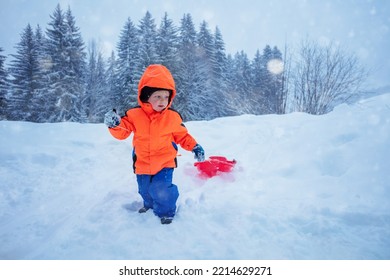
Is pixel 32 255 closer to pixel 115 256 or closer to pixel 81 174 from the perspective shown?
pixel 115 256

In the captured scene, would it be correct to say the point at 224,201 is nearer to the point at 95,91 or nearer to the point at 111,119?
the point at 111,119

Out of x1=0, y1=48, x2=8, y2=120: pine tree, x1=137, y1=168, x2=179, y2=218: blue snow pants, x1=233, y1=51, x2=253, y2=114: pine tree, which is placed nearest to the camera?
x1=137, y1=168, x2=179, y2=218: blue snow pants

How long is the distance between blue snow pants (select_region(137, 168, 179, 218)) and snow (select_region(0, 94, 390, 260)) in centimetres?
11

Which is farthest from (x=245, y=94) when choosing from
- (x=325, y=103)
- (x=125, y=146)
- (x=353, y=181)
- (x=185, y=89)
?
(x=353, y=181)

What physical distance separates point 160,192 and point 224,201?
28.7 inches

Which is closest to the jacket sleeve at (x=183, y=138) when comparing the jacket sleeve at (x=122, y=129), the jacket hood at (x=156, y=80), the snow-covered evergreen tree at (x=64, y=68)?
the jacket hood at (x=156, y=80)

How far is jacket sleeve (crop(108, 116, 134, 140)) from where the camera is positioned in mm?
2870

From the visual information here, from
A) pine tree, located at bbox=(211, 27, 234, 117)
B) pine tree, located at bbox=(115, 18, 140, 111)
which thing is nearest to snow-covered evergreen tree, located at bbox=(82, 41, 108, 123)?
pine tree, located at bbox=(115, 18, 140, 111)

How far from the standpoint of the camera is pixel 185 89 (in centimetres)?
2389

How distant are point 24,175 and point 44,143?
1.31m

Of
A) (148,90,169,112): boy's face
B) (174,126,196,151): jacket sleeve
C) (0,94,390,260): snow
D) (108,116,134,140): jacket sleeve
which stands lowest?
(0,94,390,260): snow

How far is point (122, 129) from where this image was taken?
2887 millimetres

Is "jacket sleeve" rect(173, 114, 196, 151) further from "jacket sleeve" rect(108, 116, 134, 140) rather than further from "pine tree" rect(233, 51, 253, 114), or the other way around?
"pine tree" rect(233, 51, 253, 114)

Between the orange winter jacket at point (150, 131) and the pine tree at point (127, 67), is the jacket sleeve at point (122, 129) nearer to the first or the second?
the orange winter jacket at point (150, 131)
